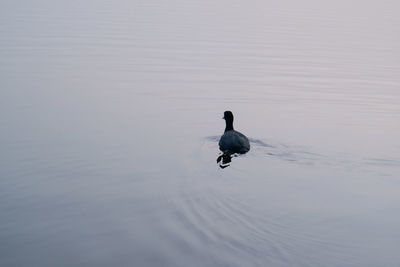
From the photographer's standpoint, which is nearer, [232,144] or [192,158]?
[192,158]

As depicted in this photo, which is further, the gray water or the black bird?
the black bird

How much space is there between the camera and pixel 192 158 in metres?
19.7

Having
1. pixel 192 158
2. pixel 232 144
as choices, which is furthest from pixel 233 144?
pixel 192 158

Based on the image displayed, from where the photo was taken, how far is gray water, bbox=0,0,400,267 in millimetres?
13086

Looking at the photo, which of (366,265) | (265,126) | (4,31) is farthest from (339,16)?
(366,265)

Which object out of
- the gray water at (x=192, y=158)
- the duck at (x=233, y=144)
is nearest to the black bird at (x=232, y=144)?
the duck at (x=233, y=144)

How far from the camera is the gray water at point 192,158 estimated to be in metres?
13.1

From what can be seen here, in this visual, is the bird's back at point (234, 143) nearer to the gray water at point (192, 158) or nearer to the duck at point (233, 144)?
the duck at point (233, 144)

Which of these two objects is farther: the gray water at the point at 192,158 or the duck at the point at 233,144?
the duck at the point at 233,144

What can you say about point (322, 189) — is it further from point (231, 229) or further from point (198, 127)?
point (198, 127)

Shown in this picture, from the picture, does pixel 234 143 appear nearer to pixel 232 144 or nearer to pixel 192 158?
pixel 232 144

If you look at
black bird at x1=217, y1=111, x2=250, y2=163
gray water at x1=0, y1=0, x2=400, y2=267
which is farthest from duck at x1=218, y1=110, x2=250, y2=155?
gray water at x1=0, y1=0, x2=400, y2=267

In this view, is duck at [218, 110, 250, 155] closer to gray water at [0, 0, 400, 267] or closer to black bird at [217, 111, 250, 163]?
black bird at [217, 111, 250, 163]

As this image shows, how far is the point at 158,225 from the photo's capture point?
554 inches
